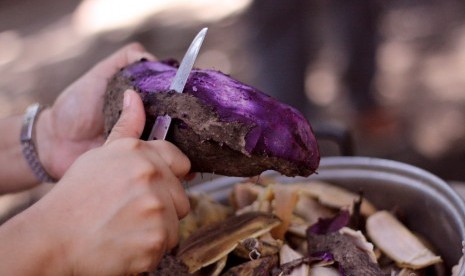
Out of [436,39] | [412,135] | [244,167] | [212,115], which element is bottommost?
[412,135]

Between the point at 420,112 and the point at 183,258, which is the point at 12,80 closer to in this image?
the point at 420,112

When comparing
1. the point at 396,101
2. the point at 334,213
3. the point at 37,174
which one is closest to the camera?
the point at 334,213

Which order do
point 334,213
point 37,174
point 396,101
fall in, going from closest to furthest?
1. point 334,213
2. point 37,174
3. point 396,101

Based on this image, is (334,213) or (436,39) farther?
(436,39)

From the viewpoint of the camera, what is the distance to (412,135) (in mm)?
2486

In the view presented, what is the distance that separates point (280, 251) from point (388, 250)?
22 cm

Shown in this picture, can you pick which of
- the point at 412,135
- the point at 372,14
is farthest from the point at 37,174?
the point at 372,14

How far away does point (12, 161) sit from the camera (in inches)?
64.4

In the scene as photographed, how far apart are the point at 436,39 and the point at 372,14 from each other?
0.40 metres

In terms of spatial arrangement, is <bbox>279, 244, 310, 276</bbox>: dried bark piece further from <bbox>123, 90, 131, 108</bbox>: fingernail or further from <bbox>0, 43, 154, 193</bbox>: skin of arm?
<bbox>0, 43, 154, 193</bbox>: skin of arm

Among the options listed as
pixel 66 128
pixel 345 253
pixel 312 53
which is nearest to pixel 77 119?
pixel 66 128

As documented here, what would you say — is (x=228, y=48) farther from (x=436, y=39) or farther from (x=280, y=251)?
(x=280, y=251)

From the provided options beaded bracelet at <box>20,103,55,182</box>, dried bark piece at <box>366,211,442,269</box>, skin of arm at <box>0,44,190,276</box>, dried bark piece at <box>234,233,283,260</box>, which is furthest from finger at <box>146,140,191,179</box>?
beaded bracelet at <box>20,103,55,182</box>

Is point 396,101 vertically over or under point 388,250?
under
